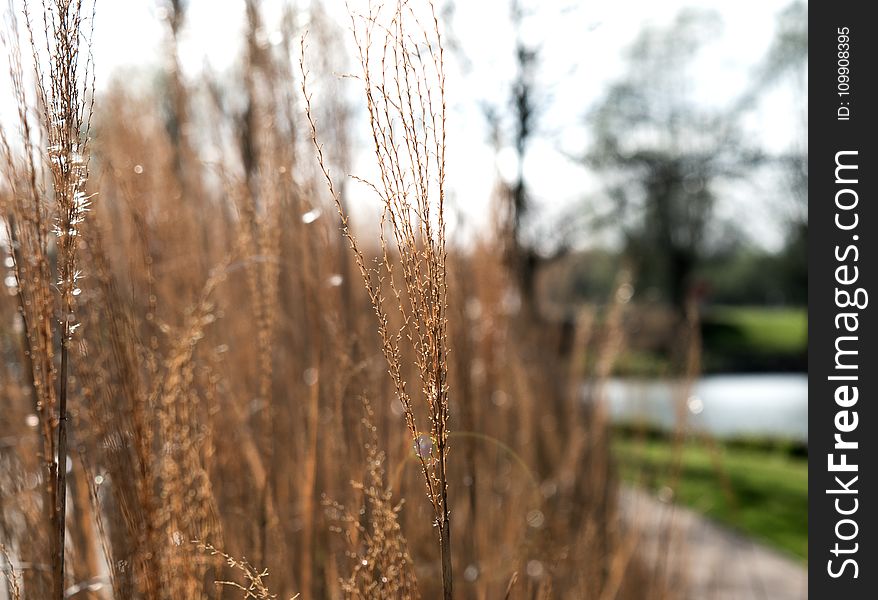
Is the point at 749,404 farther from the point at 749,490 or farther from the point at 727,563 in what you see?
the point at 727,563

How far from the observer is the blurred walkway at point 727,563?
2645mm

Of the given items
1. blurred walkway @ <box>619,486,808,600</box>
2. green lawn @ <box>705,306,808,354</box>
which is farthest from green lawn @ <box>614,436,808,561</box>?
green lawn @ <box>705,306,808,354</box>

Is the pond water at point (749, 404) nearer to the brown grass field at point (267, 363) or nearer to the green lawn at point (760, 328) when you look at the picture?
the green lawn at point (760, 328)

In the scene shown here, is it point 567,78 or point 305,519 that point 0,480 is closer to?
point 305,519

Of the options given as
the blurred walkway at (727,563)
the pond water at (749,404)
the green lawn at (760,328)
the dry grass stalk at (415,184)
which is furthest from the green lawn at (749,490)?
the green lawn at (760,328)

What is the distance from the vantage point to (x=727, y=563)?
3.22 metres

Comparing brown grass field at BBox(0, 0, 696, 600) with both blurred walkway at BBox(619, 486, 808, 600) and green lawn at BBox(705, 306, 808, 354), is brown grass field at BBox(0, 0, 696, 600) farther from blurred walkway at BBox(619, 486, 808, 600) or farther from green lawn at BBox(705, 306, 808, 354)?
green lawn at BBox(705, 306, 808, 354)

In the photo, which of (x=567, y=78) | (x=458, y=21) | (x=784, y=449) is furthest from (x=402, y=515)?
(x=784, y=449)

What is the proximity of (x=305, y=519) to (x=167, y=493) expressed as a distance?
320 mm
